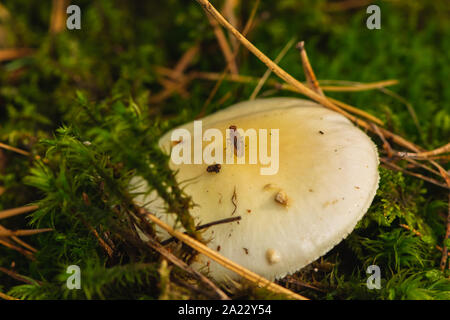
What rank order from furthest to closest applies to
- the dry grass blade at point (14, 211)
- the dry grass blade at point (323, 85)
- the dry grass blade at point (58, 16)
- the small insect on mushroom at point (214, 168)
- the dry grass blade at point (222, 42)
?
the dry grass blade at point (58, 16) → the dry grass blade at point (222, 42) → the dry grass blade at point (323, 85) → the dry grass blade at point (14, 211) → the small insect on mushroom at point (214, 168)

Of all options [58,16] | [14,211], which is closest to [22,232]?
[14,211]

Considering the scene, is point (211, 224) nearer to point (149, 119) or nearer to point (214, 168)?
point (214, 168)

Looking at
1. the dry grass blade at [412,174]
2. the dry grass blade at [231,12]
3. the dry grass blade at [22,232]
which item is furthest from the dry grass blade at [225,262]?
the dry grass blade at [231,12]

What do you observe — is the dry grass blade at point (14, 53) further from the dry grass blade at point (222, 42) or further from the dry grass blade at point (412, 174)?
the dry grass blade at point (412, 174)

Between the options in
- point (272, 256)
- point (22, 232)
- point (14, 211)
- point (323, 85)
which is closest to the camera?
point (272, 256)

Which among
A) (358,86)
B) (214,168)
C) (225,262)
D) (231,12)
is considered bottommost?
(225,262)

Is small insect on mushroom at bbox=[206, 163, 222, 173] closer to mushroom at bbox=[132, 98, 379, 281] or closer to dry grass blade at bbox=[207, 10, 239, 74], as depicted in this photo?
mushroom at bbox=[132, 98, 379, 281]

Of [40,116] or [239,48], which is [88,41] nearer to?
[40,116]
